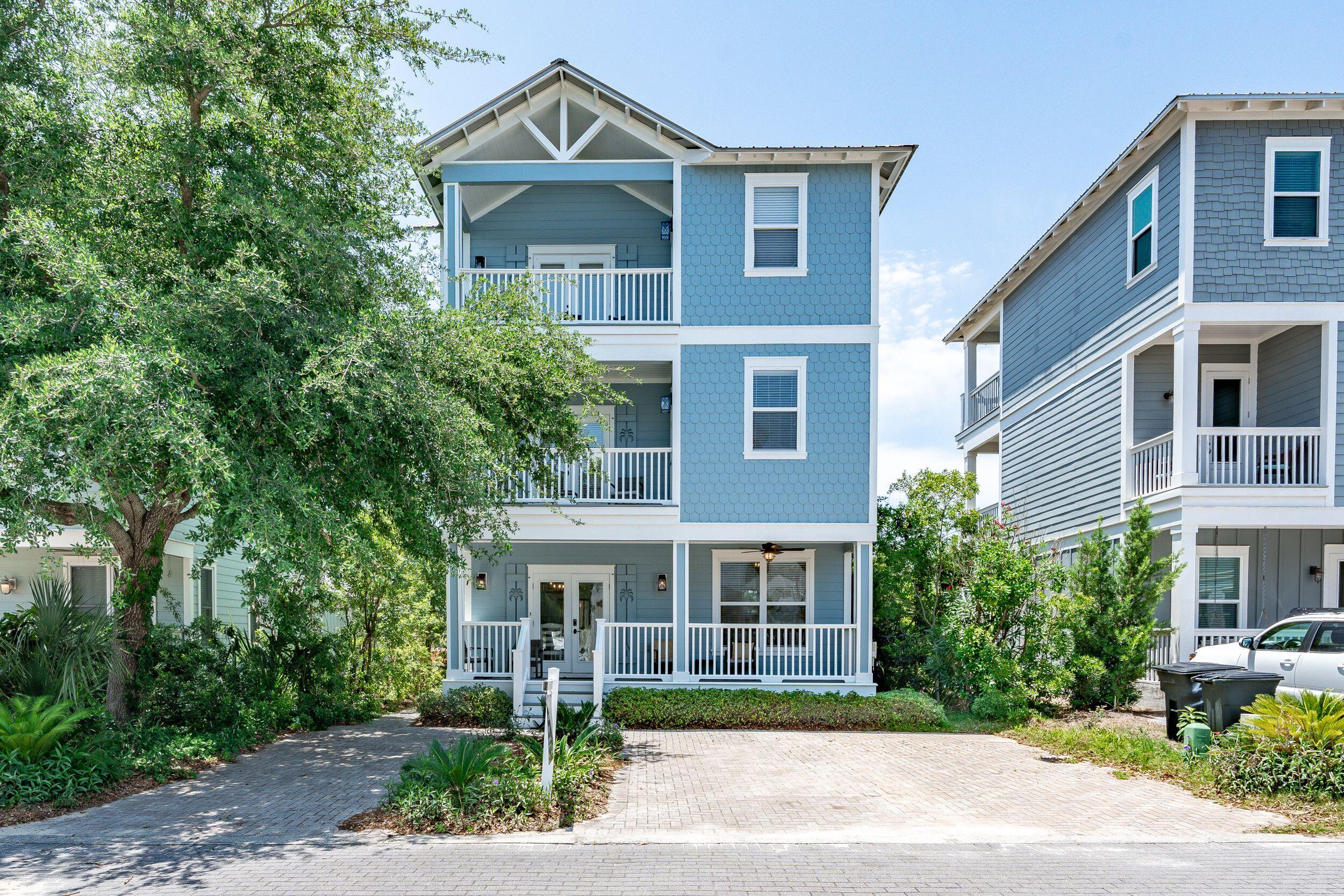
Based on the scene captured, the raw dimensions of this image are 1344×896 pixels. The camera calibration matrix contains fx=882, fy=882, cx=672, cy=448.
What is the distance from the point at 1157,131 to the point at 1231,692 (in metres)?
9.59

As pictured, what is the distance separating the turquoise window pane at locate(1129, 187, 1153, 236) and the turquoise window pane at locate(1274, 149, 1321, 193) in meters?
1.86

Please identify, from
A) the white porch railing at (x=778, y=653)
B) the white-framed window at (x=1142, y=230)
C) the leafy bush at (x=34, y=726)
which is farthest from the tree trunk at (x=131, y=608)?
the white-framed window at (x=1142, y=230)

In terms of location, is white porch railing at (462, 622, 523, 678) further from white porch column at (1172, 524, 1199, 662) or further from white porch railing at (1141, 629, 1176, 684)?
white porch column at (1172, 524, 1199, 662)

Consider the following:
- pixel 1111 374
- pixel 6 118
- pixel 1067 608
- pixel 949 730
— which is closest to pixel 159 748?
pixel 6 118

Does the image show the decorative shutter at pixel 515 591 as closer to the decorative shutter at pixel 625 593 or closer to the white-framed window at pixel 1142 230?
the decorative shutter at pixel 625 593

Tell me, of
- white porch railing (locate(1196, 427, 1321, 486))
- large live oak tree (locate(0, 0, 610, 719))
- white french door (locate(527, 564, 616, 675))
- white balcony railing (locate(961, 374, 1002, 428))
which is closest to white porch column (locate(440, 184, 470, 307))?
large live oak tree (locate(0, 0, 610, 719))

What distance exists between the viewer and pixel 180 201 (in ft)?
33.2

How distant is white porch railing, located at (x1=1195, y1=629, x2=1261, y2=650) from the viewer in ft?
47.1

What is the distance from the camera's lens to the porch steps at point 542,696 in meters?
13.1

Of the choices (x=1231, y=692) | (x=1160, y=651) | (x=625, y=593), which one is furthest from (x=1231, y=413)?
(x=625, y=593)

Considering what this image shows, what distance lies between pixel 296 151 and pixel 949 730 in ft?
41.4

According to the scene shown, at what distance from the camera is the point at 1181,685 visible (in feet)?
37.3

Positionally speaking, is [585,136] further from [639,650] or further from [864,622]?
[864,622]

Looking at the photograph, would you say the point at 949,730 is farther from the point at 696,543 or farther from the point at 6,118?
the point at 6,118
